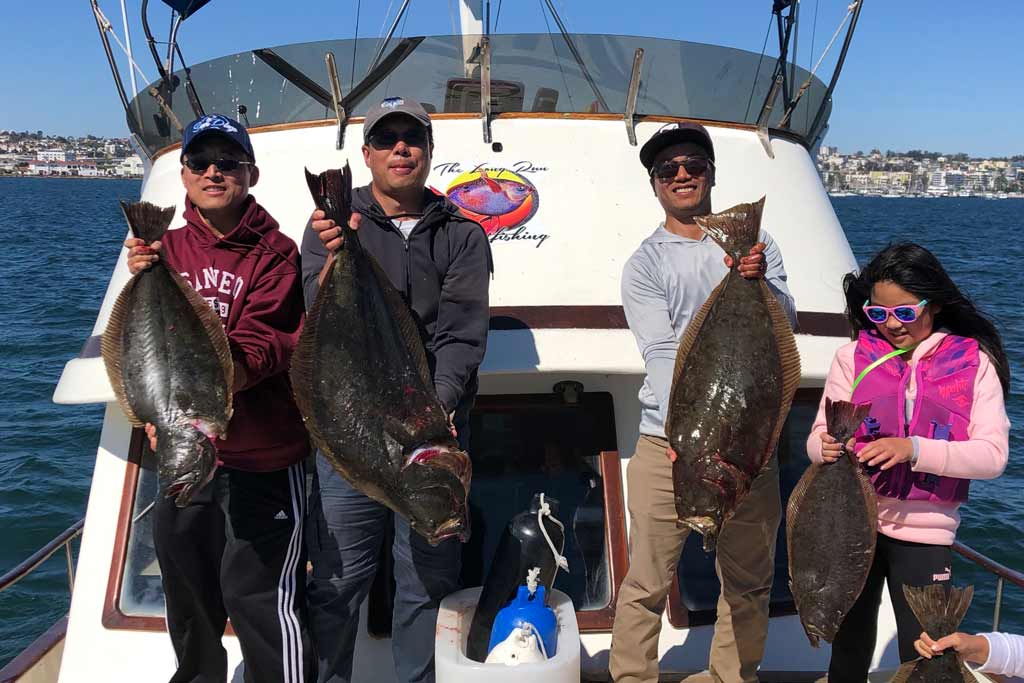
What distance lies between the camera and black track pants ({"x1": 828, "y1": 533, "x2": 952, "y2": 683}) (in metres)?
3.04

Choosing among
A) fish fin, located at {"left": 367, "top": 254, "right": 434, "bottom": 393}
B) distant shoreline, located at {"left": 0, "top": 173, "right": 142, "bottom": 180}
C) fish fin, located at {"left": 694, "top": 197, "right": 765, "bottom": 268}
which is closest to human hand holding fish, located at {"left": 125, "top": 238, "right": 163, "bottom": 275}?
fish fin, located at {"left": 367, "top": 254, "right": 434, "bottom": 393}

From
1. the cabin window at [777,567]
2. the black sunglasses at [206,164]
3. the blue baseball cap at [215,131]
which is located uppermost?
the blue baseball cap at [215,131]

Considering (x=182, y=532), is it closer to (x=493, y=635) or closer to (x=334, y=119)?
(x=493, y=635)

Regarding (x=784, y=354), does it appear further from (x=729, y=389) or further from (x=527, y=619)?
(x=527, y=619)

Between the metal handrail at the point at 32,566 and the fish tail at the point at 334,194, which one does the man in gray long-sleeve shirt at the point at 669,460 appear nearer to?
the fish tail at the point at 334,194

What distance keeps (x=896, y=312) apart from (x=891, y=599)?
3.37ft

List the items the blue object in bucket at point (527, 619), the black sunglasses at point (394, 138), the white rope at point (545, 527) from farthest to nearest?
the white rope at point (545, 527) < the blue object in bucket at point (527, 619) < the black sunglasses at point (394, 138)

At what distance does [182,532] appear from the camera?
310cm

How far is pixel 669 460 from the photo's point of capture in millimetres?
3262

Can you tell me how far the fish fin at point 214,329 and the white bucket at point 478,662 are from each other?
125cm

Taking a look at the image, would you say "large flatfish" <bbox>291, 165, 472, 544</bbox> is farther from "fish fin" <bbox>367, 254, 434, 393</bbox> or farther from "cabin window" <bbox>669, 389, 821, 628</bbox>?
"cabin window" <bbox>669, 389, 821, 628</bbox>

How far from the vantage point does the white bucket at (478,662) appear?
3.14 m

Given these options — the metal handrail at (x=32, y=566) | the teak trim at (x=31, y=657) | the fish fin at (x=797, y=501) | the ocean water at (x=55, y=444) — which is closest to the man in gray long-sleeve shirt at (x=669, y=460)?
the fish fin at (x=797, y=501)

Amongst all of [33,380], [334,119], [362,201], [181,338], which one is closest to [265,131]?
[334,119]
